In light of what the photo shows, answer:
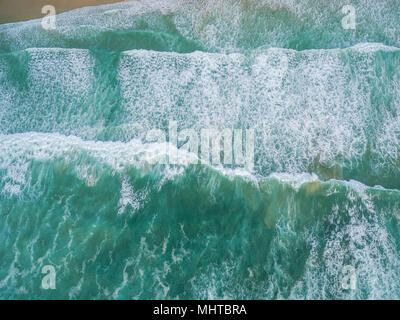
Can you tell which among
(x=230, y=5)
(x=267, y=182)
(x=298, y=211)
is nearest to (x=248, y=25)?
(x=230, y=5)

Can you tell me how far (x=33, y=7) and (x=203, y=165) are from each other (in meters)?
5.37

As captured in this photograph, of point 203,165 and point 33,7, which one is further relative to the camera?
point 33,7

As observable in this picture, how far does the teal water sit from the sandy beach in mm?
682

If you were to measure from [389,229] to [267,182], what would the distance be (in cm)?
159

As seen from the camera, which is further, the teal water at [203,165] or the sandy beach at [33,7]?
the sandy beach at [33,7]

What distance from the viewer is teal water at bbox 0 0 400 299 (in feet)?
16.3

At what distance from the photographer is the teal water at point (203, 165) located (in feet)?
16.3

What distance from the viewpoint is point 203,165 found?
5.67 meters

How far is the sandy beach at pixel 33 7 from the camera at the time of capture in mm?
8336

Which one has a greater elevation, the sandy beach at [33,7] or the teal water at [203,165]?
the sandy beach at [33,7]

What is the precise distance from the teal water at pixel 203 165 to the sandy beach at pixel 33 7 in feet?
2.24

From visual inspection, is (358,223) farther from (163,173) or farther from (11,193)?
(11,193)

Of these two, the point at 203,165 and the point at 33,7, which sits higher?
the point at 33,7
